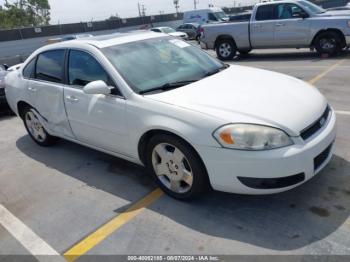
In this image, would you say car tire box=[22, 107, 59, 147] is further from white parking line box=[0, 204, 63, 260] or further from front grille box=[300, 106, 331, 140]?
front grille box=[300, 106, 331, 140]

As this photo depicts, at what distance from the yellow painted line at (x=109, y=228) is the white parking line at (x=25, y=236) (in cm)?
17

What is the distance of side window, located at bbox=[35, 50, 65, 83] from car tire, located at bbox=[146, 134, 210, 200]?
1.80m

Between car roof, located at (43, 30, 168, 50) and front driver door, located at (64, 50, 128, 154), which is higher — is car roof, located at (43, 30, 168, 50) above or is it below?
above

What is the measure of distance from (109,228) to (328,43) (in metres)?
10.0

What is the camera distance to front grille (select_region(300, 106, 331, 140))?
10.3 ft

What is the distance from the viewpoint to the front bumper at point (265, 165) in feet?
9.78

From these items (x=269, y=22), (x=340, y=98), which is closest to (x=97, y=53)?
(x=340, y=98)

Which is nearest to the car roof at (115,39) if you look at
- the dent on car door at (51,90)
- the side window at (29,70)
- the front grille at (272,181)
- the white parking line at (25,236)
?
the dent on car door at (51,90)

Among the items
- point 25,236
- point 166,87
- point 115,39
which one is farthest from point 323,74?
point 25,236

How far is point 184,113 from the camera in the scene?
10.7 ft

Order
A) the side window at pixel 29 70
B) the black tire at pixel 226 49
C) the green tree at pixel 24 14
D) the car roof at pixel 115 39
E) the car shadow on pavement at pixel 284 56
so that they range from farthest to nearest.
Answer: the green tree at pixel 24 14, the black tire at pixel 226 49, the car shadow on pavement at pixel 284 56, the side window at pixel 29 70, the car roof at pixel 115 39

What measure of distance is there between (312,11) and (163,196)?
391 inches

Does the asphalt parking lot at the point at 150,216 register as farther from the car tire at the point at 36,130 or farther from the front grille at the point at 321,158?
the car tire at the point at 36,130

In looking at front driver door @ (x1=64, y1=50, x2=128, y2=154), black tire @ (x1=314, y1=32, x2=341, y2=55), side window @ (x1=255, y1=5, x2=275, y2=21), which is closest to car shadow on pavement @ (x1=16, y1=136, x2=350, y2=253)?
front driver door @ (x1=64, y1=50, x2=128, y2=154)
